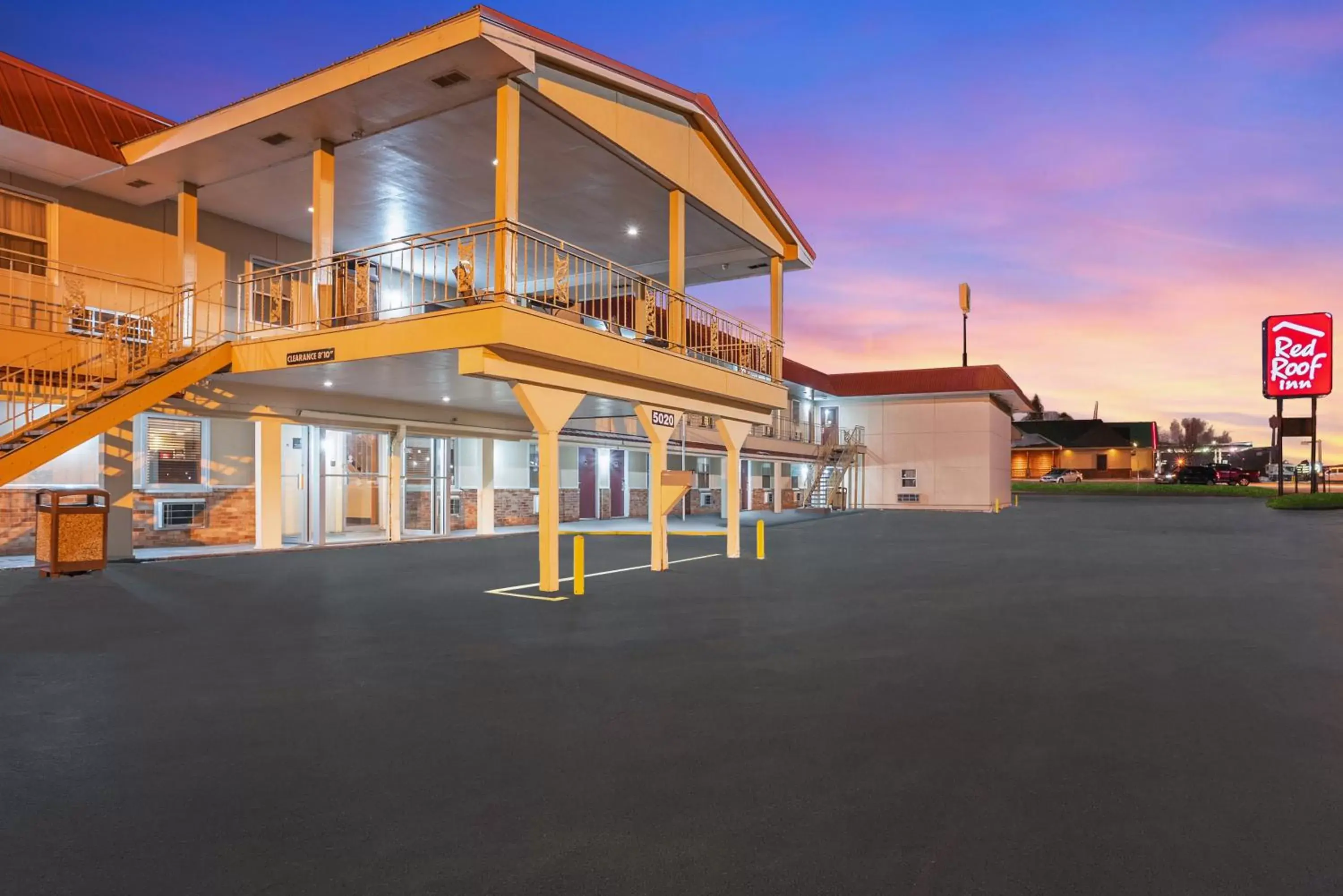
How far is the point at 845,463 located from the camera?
39312 millimetres

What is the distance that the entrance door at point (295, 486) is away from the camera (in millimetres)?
17656

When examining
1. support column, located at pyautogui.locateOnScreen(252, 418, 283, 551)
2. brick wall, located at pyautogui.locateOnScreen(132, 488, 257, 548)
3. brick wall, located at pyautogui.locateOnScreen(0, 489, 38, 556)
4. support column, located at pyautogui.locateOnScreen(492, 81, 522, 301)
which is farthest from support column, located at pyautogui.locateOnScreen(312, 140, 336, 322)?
brick wall, located at pyautogui.locateOnScreen(0, 489, 38, 556)

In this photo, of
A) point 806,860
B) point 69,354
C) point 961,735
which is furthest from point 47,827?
point 69,354

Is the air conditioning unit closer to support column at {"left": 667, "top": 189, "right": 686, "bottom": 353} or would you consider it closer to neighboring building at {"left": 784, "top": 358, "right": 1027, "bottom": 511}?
support column at {"left": 667, "top": 189, "right": 686, "bottom": 353}

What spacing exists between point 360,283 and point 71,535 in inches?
239

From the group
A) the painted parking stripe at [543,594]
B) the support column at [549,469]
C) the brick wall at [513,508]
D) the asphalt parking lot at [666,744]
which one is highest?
the support column at [549,469]

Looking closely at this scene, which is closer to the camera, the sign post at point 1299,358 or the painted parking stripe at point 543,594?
the painted parking stripe at point 543,594

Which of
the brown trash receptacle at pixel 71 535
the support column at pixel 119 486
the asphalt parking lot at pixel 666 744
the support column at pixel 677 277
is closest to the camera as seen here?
the asphalt parking lot at pixel 666 744

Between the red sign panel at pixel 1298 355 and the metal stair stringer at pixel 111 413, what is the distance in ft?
145

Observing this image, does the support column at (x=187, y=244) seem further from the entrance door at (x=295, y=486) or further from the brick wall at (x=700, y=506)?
the brick wall at (x=700, y=506)

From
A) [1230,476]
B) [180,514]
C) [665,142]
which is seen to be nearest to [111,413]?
[180,514]

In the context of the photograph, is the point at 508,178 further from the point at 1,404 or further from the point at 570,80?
the point at 1,404

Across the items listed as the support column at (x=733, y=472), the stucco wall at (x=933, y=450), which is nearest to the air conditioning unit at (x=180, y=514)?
the support column at (x=733, y=472)

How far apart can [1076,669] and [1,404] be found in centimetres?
1706
